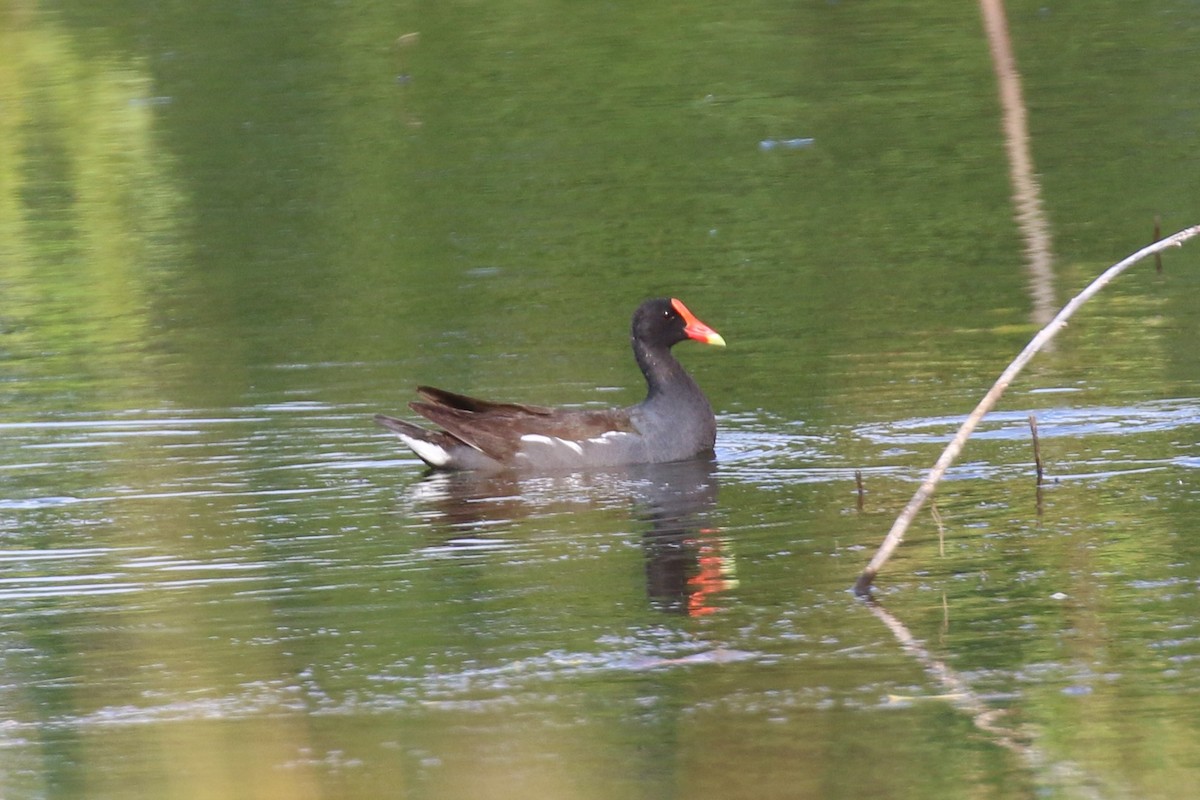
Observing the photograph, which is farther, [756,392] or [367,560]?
[756,392]

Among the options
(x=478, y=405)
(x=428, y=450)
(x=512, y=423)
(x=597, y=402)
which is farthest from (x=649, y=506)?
(x=597, y=402)

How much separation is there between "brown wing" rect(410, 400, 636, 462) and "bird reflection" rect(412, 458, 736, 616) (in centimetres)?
21

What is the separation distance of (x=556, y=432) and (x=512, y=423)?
26 centimetres

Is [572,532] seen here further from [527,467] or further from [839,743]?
[839,743]

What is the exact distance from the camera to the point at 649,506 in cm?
1144

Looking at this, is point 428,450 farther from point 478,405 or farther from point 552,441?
point 552,441

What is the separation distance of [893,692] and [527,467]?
5.08 metres

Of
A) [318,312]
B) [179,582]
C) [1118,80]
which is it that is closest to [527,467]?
[179,582]

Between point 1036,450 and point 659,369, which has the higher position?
point 659,369

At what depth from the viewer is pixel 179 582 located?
33.1ft

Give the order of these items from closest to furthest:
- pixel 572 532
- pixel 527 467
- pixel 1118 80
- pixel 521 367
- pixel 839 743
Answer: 1. pixel 839 743
2. pixel 572 532
3. pixel 527 467
4. pixel 521 367
5. pixel 1118 80

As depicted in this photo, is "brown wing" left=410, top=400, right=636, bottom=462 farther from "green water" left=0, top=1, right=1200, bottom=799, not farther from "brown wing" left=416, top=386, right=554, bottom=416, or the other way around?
"green water" left=0, top=1, right=1200, bottom=799

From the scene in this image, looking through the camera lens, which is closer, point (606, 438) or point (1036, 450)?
point (1036, 450)

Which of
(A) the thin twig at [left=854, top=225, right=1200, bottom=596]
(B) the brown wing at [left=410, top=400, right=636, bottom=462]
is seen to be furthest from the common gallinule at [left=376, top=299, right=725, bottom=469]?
(A) the thin twig at [left=854, top=225, right=1200, bottom=596]
